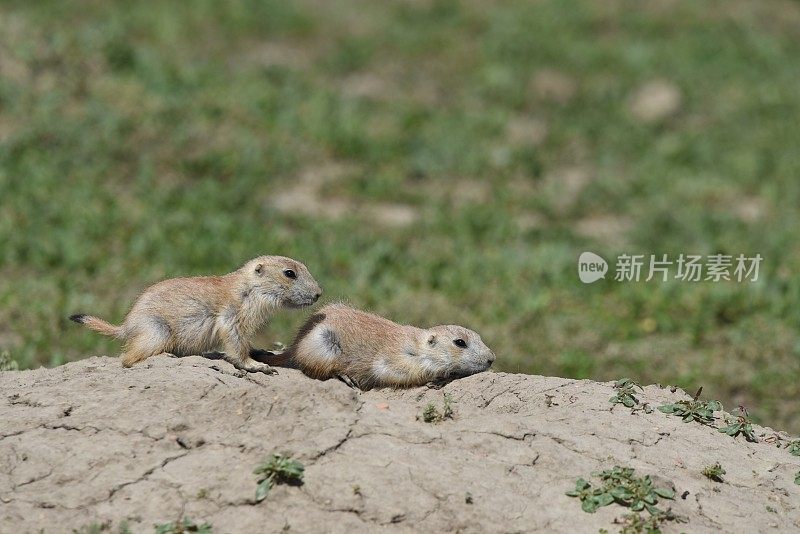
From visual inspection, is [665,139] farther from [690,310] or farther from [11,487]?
[11,487]

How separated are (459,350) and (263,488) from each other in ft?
6.79

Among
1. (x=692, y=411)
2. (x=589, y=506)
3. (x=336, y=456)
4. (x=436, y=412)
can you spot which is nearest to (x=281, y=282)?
(x=436, y=412)

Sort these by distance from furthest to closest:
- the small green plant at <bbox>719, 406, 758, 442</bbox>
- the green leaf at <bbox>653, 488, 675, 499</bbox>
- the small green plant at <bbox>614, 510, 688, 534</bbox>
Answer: the small green plant at <bbox>719, 406, 758, 442</bbox> → the green leaf at <bbox>653, 488, 675, 499</bbox> → the small green plant at <bbox>614, 510, 688, 534</bbox>

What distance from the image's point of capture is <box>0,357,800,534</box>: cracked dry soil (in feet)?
17.4

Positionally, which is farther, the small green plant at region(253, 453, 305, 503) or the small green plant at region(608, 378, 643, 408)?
the small green plant at region(608, 378, 643, 408)

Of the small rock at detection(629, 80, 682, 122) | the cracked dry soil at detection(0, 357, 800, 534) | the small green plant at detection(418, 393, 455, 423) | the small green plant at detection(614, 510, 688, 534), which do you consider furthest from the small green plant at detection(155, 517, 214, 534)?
the small rock at detection(629, 80, 682, 122)

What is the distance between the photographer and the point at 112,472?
5.49 meters

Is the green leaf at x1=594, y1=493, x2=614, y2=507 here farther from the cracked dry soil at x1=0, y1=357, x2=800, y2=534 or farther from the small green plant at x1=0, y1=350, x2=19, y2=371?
the small green plant at x1=0, y1=350, x2=19, y2=371

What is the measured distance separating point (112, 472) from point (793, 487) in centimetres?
365

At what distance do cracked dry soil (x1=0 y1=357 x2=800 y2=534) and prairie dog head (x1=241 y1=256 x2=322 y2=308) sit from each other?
58 cm

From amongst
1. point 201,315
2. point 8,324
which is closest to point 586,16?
point 8,324

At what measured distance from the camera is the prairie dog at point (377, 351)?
6805 mm

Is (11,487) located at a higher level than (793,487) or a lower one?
lower

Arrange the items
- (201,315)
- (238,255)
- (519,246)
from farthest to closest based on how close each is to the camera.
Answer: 1. (519,246)
2. (238,255)
3. (201,315)
